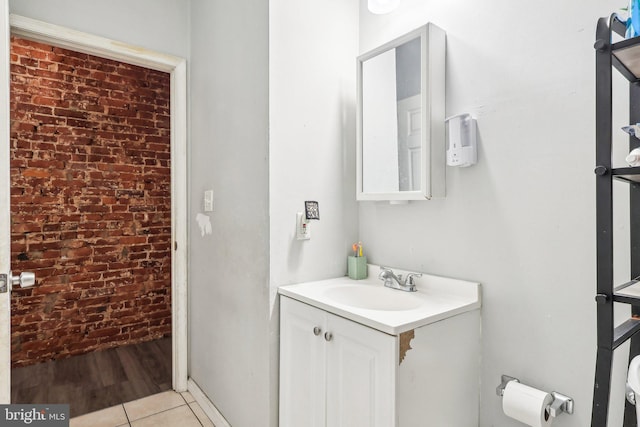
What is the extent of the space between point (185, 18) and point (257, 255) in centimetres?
169

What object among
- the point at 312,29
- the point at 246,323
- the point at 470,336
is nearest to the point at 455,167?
the point at 470,336

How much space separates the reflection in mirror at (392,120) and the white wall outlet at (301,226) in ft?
1.10

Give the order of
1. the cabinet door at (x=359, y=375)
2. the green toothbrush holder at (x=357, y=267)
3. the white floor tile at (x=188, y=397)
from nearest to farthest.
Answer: the cabinet door at (x=359, y=375), the green toothbrush holder at (x=357, y=267), the white floor tile at (x=188, y=397)

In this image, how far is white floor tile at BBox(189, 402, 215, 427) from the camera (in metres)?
2.05

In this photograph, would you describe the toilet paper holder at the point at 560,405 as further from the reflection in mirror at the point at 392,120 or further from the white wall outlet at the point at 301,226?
the white wall outlet at the point at 301,226

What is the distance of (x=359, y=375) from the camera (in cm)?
123

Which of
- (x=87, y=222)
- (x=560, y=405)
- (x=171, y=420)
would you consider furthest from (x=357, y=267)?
(x=87, y=222)

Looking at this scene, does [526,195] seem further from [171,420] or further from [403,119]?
[171,420]

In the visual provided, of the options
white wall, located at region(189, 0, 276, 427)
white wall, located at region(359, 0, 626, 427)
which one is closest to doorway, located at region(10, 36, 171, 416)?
white wall, located at region(189, 0, 276, 427)

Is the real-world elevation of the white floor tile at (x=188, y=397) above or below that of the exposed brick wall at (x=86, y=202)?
below

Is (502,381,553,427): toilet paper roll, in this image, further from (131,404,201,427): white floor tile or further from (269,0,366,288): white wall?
(131,404,201,427): white floor tile

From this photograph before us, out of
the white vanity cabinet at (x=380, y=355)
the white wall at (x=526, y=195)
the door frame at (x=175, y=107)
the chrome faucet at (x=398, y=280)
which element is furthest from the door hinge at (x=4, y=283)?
the white wall at (x=526, y=195)

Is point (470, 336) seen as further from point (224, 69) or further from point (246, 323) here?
point (224, 69)

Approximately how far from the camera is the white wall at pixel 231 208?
1672mm
